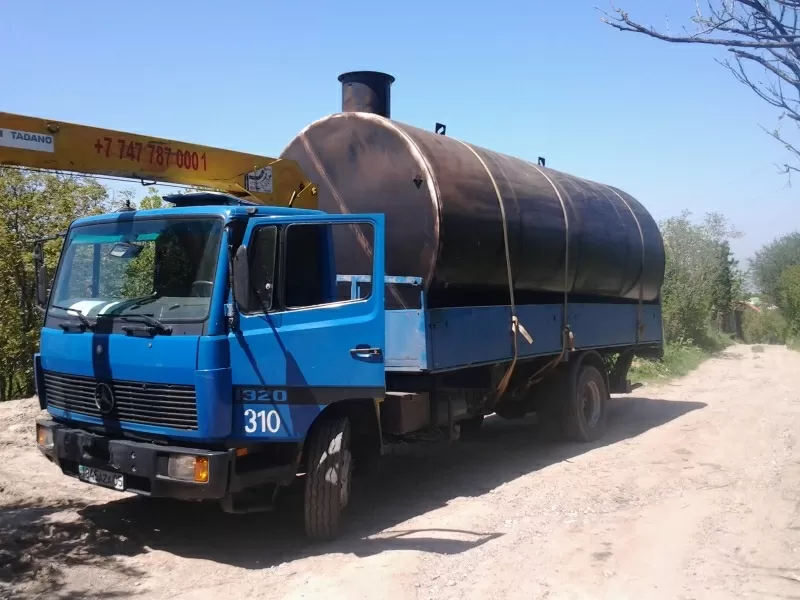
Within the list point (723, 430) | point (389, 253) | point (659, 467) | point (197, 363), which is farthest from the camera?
point (723, 430)

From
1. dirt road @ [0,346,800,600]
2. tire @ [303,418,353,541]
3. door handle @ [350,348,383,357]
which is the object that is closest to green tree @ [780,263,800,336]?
dirt road @ [0,346,800,600]

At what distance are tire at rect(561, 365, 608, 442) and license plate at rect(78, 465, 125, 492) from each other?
596 cm

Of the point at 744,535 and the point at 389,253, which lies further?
the point at 389,253

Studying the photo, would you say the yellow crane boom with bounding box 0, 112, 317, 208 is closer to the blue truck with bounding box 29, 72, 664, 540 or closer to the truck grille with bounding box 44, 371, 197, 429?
the blue truck with bounding box 29, 72, 664, 540

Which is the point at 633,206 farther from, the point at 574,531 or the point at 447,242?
the point at 574,531

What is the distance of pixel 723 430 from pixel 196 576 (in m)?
8.05

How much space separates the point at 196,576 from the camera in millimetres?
4938

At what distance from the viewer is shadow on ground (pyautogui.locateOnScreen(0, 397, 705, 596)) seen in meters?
5.38

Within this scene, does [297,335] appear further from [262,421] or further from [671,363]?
[671,363]

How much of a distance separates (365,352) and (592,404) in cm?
547

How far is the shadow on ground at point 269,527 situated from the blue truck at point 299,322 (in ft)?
1.22

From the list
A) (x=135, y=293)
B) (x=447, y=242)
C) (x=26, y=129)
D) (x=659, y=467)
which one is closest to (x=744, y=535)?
(x=659, y=467)

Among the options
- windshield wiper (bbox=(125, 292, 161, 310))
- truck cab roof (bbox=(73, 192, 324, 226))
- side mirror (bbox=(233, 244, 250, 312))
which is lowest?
windshield wiper (bbox=(125, 292, 161, 310))

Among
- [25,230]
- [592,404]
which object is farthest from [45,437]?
[25,230]
